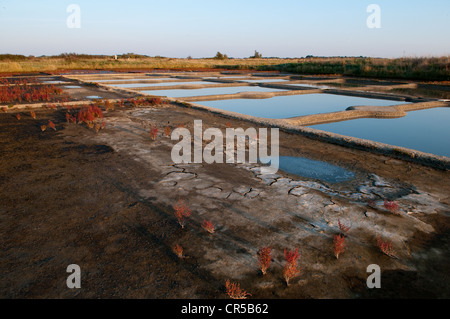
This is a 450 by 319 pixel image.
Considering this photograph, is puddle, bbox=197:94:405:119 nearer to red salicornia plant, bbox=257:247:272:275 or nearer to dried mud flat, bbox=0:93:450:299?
dried mud flat, bbox=0:93:450:299

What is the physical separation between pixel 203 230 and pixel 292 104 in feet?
32.8

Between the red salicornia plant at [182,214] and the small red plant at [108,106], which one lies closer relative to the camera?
the red salicornia plant at [182,214]

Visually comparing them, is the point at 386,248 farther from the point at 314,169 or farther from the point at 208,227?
the point at 314,169

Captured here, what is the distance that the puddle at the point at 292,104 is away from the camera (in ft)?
34.0

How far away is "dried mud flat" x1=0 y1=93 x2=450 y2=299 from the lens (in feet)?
7.58

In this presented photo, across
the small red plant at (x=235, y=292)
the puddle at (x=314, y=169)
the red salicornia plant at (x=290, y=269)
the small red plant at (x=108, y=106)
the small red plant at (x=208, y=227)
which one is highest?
the small red plant at (x=108, y=106)

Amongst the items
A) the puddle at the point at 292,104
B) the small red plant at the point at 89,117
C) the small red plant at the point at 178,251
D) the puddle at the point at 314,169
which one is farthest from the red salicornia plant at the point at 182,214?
the puddle at the point at 292,104

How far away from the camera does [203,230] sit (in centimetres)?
305

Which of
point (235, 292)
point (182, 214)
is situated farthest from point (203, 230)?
point (235, 292)

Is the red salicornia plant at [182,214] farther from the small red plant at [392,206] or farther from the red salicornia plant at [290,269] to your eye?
the small red plant at [392,206]

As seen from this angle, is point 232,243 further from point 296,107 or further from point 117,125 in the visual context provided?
point 296,107

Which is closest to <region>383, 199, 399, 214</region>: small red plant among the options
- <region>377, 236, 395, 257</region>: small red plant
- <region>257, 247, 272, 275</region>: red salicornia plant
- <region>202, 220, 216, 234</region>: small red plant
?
<region>377, 236, 395, 257</region>: small red plant

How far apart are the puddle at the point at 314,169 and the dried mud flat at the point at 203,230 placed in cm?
21

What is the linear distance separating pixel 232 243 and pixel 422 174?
3688 millimetres
